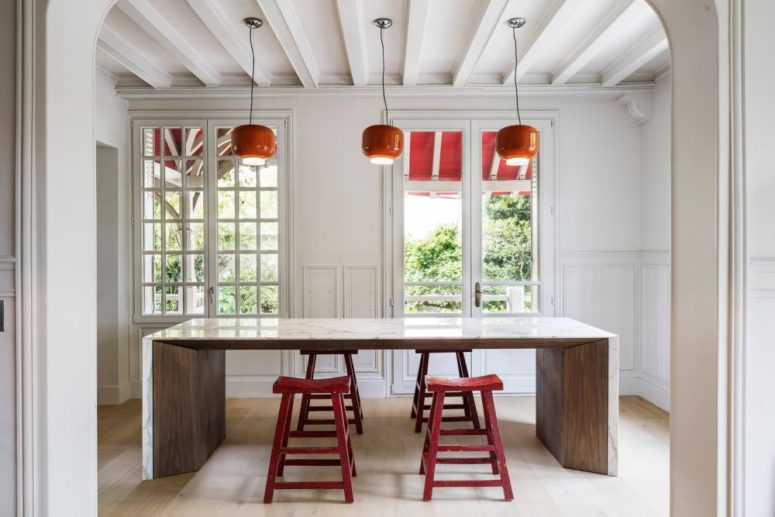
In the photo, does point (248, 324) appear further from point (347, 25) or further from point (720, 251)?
point (720, 251)

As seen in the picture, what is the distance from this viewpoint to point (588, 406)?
2711 millimetres

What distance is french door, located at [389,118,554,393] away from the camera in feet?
13.6

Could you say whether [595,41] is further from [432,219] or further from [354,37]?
[432,219]

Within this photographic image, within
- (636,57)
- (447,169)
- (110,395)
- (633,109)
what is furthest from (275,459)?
(633,109)

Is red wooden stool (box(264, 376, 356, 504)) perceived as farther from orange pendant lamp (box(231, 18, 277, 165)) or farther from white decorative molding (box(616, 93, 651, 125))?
white decorative molding (box(616, 93, 651, 125))

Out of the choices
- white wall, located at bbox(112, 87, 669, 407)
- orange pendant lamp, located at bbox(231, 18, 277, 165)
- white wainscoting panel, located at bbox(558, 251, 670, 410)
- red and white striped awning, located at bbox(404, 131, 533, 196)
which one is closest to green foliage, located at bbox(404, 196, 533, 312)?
red and white striped awning, located at bbox(404, 131, 533, 196)

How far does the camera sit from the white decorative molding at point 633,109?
13.1ft

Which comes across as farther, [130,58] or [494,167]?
[494,167]

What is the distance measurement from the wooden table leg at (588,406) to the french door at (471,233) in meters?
1.40

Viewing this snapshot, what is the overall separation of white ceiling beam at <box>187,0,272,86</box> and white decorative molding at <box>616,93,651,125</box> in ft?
10.3

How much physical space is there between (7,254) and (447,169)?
3.37m

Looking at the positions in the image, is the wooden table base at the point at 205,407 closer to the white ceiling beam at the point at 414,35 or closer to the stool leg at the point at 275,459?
the stool leg at the point at 275,459

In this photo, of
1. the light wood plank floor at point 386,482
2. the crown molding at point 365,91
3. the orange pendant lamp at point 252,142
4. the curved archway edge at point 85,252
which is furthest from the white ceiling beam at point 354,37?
the light wood plank floor at point 386,482

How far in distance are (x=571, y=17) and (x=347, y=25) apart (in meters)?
1.45
